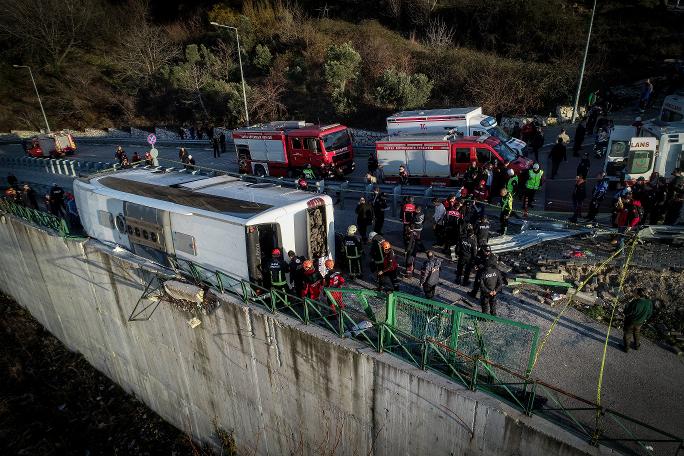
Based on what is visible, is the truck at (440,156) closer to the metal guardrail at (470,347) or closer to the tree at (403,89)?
the metal guardrail at (470,347)

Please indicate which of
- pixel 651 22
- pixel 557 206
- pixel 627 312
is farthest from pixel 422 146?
pixel 651 22

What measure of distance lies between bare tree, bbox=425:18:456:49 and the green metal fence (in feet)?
92.1

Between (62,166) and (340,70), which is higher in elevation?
(340,70)

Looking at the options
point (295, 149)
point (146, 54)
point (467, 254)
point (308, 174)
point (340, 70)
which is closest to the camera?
point (467, 254)

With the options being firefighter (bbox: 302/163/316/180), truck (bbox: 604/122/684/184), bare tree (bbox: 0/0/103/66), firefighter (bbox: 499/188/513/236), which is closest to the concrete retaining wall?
firefighter (bbox: 499/188/513/236)

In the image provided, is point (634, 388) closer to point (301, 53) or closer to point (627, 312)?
point (627, 312)

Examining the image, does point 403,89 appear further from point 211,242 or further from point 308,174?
point 211,242

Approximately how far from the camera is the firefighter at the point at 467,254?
9812 millimetres

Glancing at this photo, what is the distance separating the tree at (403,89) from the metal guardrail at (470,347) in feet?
74.5

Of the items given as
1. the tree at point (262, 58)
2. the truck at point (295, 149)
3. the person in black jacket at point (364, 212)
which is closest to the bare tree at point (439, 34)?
the tree at point (262, 58)

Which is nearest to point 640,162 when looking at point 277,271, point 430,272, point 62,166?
point 430,272

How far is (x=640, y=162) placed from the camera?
1368 centimetres

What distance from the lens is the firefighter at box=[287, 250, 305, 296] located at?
29.7ft

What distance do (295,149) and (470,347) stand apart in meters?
14.9
